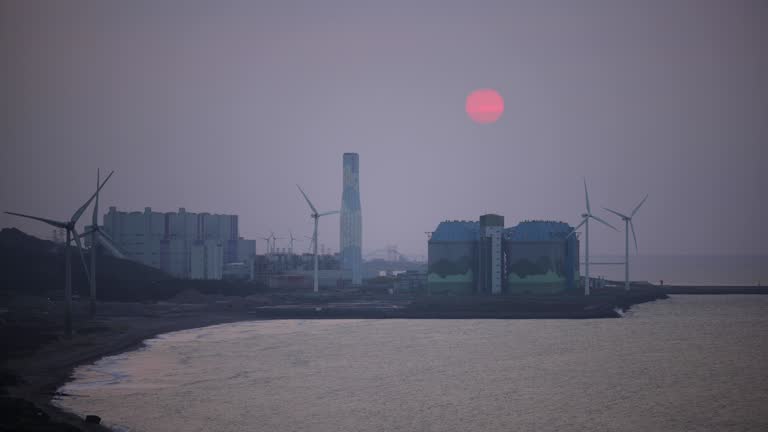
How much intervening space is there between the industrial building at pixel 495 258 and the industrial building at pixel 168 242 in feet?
131

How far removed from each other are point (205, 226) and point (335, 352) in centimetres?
8301

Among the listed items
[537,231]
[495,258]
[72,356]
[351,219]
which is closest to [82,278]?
[351,219]

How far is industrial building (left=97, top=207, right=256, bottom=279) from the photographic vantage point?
137625 millimetres

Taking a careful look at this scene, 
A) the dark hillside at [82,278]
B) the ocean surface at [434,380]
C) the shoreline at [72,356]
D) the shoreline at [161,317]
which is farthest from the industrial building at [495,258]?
the shoreline at [72,356]

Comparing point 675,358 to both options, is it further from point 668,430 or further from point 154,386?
point 154,386

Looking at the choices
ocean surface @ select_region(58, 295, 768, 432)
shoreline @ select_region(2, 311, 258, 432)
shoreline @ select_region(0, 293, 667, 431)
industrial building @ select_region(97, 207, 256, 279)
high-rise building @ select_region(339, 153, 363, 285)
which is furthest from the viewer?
high-rise building @ select_region(339, 153, 363, 285)

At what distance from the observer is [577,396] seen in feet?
166

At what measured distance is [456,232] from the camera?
117 metres

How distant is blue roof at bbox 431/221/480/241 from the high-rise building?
95.6ft

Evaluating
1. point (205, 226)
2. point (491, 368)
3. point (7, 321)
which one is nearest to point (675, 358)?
point (491, 368)

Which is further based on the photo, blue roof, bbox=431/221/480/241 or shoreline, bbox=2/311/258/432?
blue roof, bbox=431/221/480/241

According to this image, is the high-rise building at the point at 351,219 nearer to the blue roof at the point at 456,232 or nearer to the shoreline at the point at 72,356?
the blue roof at the point at 456,232

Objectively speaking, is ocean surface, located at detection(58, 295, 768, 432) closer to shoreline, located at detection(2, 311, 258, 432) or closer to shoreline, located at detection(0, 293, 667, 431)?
shoreline, located at detection(2, 311, 258, 432)

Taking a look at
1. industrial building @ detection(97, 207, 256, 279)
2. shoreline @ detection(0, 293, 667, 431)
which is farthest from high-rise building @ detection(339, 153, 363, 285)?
shoreline @ detection(0, 293, 667, 431)
